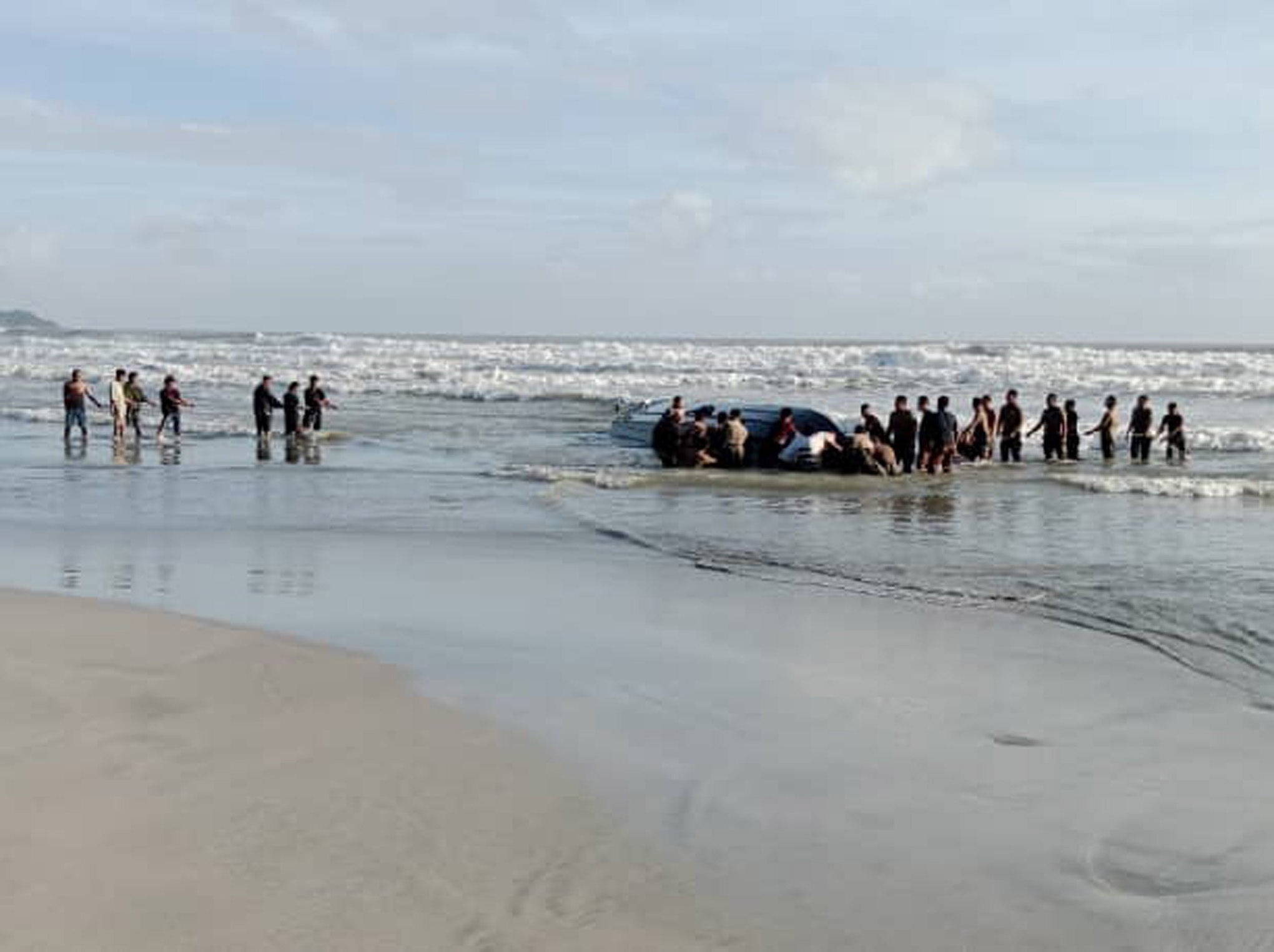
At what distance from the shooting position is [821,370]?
6525 centimetres

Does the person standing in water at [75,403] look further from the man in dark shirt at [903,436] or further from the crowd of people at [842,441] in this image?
the man in dark shirt at [903,436]

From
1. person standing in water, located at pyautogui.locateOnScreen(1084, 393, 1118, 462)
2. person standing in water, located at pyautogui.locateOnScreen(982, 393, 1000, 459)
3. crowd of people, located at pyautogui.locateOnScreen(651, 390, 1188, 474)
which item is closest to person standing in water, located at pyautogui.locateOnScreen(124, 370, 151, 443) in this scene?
crowd of people, located at pyautogui.locateOnScreen(651, 390, 1188, 474)

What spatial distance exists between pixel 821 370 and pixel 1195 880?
5984cm

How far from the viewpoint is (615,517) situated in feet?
61.9

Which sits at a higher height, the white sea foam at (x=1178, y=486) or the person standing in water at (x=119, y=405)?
the person standing in water at (x=119, y=405)

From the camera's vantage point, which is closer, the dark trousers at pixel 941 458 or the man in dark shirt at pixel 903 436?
the man in dark shirt at pixel 903 436

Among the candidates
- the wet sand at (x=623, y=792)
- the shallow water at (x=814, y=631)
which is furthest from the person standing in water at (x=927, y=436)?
the wet sand at (x=623, y=792)

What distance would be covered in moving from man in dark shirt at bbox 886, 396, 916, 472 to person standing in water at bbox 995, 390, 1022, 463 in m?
3.59

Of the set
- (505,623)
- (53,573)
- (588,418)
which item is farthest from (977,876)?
(588,418)

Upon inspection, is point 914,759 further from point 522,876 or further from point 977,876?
point 522,876

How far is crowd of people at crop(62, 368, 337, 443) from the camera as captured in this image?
98.6 feet

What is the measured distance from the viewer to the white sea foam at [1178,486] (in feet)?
74.2

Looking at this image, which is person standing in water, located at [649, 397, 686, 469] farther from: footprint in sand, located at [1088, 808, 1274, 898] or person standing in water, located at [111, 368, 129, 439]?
footprint in sand, located at [1088, 808, 1274, 898]

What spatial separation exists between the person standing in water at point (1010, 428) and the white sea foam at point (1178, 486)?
3412 millimetres
